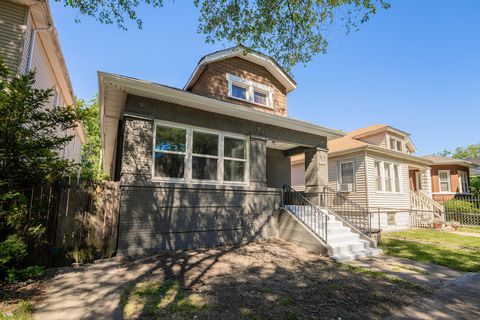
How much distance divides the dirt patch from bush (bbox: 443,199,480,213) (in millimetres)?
17489

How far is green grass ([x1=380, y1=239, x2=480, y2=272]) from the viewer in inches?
281

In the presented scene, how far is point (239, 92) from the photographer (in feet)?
39.9

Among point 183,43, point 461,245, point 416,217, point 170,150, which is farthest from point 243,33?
point 416,217

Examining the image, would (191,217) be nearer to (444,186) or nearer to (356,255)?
(356,255)

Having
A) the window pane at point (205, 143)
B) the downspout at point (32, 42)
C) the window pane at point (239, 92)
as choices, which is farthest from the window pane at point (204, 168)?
the downspout at point (32, 42)

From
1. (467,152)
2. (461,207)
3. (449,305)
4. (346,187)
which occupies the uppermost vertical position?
(467,152)

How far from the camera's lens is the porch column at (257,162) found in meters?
9.25

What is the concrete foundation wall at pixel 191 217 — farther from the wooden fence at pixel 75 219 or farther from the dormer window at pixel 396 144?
the dormer window at pixel 396 144

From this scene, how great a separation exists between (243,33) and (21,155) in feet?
26.9

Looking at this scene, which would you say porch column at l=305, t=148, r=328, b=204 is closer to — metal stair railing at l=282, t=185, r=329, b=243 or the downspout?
metal stair railing at l=282, t=185, r=329, b=243

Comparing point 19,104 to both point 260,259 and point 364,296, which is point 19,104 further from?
point 364,296

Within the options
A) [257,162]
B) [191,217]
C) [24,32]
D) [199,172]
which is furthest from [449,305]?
[24,32]

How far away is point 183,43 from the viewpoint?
10586mm

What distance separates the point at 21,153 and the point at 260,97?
10.3 metres
